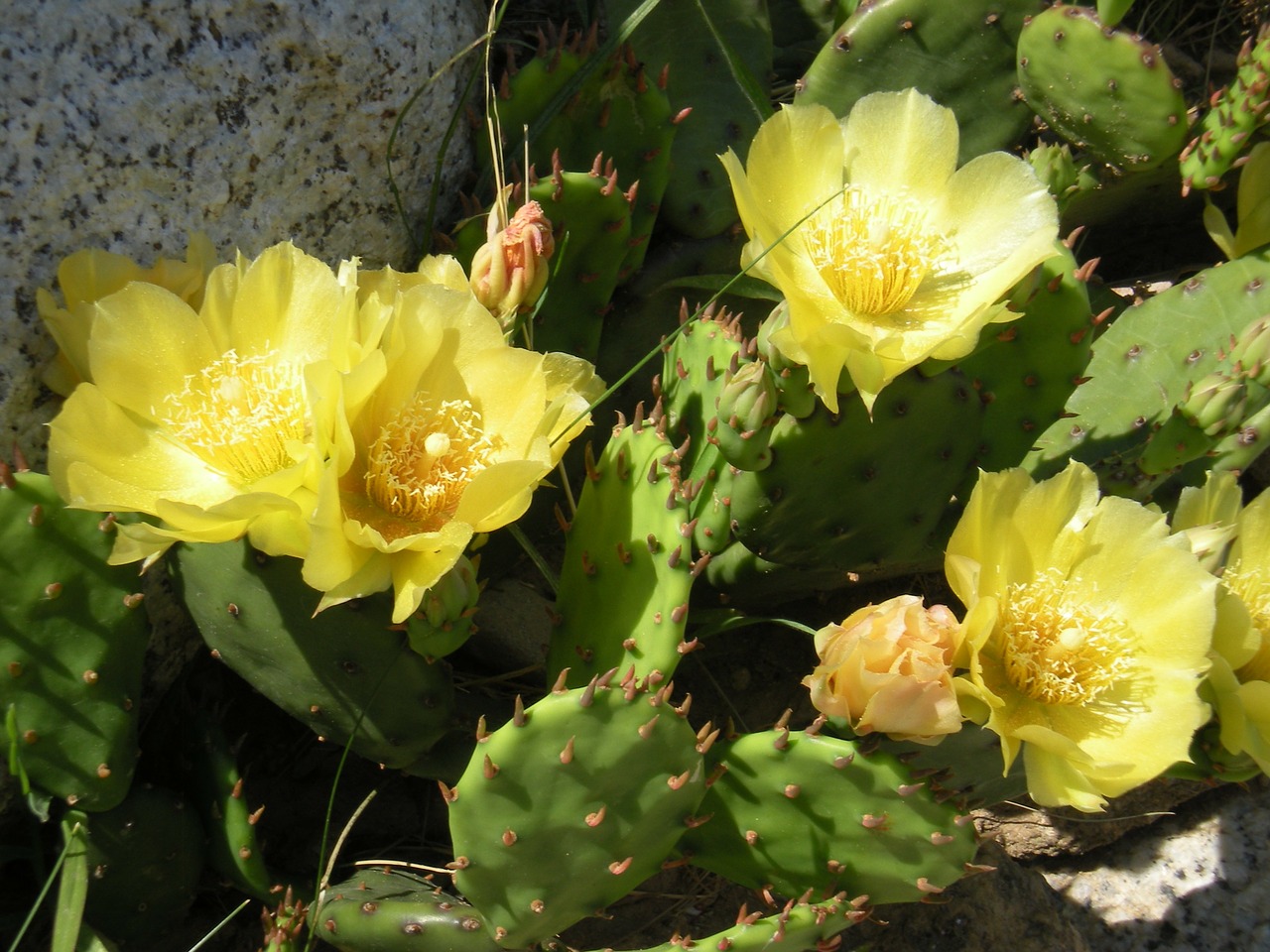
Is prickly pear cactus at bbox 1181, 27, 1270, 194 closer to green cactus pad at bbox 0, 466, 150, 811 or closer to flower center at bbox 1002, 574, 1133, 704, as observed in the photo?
flower center at bbox 1002, 574, 1133, 704

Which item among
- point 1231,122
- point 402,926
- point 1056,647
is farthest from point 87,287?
point 1231,122

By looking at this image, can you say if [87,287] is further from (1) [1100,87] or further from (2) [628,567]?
(1) [1100,87]

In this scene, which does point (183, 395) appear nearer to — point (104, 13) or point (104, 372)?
point (104, 372)

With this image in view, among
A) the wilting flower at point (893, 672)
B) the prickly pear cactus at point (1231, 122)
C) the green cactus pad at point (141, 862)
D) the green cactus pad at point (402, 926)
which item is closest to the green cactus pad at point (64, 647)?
the green cactus pad at point (141, 862)

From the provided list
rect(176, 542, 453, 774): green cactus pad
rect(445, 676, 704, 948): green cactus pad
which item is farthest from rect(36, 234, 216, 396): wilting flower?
rect(445, 676, 704, 948): green cactus pad

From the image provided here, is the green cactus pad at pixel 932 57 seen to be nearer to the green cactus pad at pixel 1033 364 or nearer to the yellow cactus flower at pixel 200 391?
the green cactus pad at pixel 1033 364

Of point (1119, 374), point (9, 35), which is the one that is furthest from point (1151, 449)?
point (9, 35)
